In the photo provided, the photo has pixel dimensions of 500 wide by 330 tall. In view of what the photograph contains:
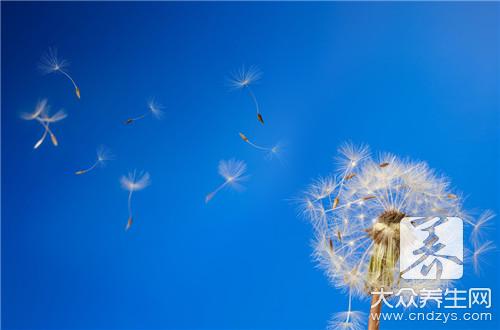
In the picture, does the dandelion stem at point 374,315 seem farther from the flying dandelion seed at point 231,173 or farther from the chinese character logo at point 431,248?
the flying dandelion seed at point 231,173

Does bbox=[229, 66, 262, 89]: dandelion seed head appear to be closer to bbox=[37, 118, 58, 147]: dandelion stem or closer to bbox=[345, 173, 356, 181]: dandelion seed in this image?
bbox=[345, 173, 356, 181]: dandelion seed

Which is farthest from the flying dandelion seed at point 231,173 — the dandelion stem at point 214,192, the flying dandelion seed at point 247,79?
the flying dandelion seed at point 247,79

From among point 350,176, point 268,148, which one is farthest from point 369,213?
point 268,148

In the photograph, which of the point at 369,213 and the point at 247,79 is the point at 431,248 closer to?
the point at 369,213

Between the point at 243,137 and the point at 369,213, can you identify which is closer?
the point at 369,213

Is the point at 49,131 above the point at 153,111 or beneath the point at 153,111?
beneath

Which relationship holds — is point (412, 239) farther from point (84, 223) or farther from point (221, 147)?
point (84, 223)

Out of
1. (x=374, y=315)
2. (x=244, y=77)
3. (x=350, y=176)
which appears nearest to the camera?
(x=374, y=315)

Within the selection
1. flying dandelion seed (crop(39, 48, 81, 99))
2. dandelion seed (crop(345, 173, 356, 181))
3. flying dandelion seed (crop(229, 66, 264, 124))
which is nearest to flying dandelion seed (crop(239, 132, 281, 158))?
flying dandelion seed (crop(229, 66, 264, 124))

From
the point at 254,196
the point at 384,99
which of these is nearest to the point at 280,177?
the point at 254,196
